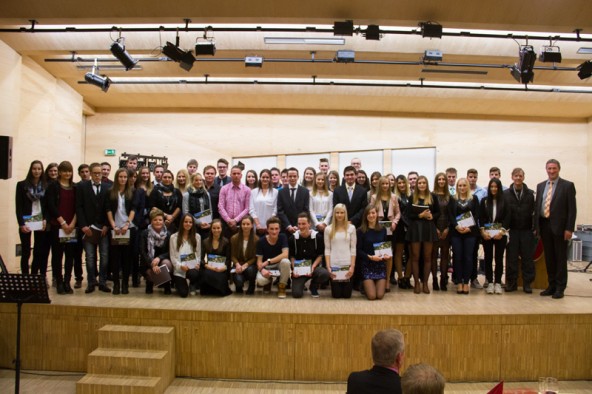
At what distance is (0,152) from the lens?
15.1 feet

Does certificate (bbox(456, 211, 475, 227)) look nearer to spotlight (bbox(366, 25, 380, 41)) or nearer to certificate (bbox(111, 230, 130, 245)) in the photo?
spotlight (bbox(366, 25, 380, 41))

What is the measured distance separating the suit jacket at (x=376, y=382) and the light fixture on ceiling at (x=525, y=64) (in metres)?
5.29

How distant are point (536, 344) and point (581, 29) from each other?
369cm

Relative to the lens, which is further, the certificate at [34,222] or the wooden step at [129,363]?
the certificate at [34,222]

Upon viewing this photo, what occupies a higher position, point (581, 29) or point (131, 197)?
point (581, 29)

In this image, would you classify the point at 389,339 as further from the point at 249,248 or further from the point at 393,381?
the point at 249,248

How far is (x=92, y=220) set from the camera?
522 cm

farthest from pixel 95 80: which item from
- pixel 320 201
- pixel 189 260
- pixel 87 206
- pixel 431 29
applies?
pixel 431 29

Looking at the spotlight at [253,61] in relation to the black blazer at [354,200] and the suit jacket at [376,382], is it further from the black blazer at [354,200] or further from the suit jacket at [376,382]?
the suit jacket at [376,382]

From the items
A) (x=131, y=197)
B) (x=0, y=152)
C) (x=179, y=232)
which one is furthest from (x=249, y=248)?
(x=0, y=152)

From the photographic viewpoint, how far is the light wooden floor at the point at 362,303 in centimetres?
454

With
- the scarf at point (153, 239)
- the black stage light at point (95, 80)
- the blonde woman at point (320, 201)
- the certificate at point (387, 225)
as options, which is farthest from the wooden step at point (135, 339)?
the black stage light at point (95, 80)

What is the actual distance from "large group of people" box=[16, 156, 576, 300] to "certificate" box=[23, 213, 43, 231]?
11 mm

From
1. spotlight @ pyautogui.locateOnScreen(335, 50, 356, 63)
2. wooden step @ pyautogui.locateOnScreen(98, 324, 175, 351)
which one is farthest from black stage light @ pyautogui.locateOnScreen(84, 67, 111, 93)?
wooden step @ pyautogui.locateOnScreen(98, 324, 175, 351)
